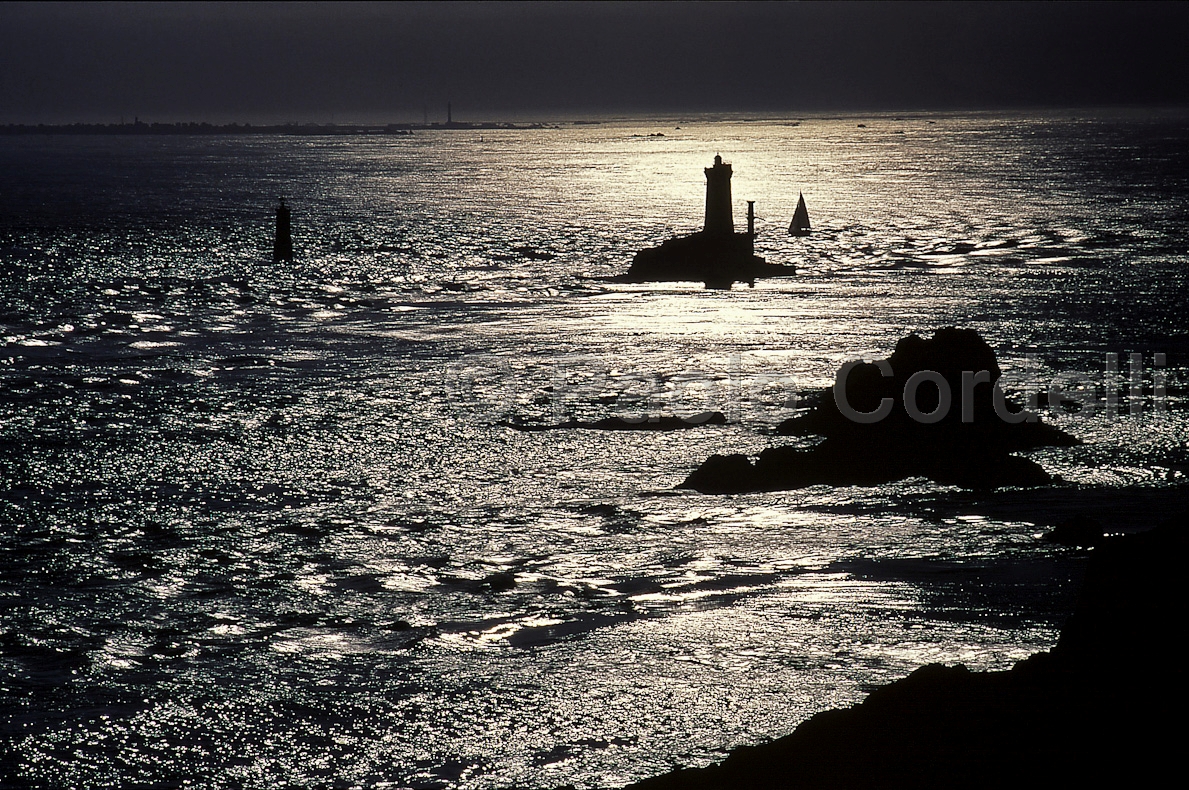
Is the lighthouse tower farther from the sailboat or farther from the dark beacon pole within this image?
the dark beacon pole

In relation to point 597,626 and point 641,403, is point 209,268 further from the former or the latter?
point 597,626

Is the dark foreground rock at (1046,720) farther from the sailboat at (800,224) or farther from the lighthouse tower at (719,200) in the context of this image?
the sailboat at (800,224)

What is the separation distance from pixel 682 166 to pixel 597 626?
16171cm

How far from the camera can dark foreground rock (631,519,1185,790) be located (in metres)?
6.34

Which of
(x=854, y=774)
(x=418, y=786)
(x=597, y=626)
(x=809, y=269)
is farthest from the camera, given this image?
(x=809, y=269)

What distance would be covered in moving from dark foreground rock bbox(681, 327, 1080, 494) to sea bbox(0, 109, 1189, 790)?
0.51 m

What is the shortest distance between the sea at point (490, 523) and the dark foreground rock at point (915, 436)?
20.2 inches

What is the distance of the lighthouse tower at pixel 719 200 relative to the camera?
43625mm

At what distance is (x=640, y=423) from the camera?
21656 mm

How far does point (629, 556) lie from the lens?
1463 cm

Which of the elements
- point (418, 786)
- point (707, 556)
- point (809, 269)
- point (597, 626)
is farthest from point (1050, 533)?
point (809, 269)

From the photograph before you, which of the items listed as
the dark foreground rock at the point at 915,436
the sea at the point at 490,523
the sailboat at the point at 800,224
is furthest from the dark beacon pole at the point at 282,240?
the dark foreground rock at the point at 915,436

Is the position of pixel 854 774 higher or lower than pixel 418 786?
higher

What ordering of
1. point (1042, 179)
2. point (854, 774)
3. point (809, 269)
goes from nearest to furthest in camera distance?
point (854, 774) < point (809, 269) < point (1042, 179)
